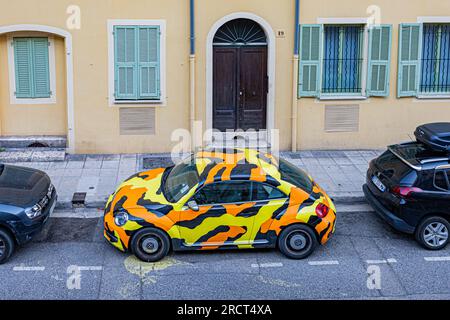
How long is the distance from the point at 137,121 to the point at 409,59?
6.34 metres

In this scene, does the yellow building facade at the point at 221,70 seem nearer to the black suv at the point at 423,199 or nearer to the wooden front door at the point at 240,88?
the wooden front door at the point at 240,88

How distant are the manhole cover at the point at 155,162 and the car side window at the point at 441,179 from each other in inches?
228

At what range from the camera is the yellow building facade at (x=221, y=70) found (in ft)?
43.5

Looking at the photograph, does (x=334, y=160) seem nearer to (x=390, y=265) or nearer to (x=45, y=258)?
(x=390, y=265)

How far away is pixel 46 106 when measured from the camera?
540 inches

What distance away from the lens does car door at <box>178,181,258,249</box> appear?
8.83 meters

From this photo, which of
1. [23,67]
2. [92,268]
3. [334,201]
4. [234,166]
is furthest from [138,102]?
[92,268]

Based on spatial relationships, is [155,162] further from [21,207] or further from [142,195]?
[21,207]

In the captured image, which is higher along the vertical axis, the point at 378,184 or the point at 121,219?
the point at 378,184

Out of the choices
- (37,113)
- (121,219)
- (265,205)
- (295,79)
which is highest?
(295,79)

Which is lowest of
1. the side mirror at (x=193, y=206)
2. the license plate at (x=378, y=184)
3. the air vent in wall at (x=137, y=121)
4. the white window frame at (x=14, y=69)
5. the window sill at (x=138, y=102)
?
the side mirror at (x=193, y=206)

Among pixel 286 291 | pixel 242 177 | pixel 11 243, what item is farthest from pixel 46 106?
pixel 286 291

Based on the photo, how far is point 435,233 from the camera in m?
9.42

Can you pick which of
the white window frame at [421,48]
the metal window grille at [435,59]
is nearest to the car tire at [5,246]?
the white window frame at [421,48]
